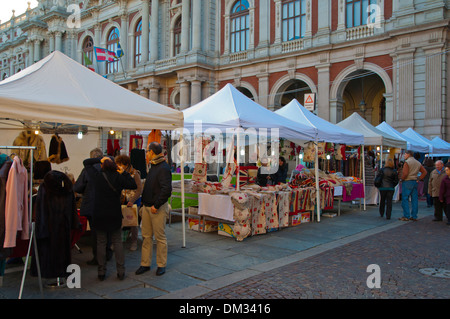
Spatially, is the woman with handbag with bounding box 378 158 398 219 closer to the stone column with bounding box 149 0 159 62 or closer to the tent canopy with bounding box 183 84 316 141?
the tent canopy with bounding box 183 84 316 141

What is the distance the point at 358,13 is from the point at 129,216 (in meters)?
20.6

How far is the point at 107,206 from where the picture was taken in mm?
5020

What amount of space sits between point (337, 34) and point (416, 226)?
1583 centimetres

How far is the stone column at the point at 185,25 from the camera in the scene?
2927 cm

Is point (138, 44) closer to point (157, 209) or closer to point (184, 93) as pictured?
point (184, 93)

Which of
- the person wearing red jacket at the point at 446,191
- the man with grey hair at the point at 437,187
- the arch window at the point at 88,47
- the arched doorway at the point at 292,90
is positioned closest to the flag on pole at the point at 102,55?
the arched doorway at the point at 292,90

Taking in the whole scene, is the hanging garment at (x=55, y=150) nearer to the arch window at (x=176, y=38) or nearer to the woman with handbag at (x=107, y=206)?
the woman with handbag at (x=107, y=206)

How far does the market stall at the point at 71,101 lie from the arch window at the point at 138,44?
30.3m

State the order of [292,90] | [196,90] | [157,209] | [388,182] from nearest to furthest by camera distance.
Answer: [157,209]
[388,182]
[292,90]
[196,90]

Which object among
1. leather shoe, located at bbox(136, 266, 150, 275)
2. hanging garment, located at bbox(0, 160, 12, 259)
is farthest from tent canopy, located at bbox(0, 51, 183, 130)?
leather shoe, located at bbox(136, 266, 150, 275)

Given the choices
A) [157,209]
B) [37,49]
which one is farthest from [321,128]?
[37,49]

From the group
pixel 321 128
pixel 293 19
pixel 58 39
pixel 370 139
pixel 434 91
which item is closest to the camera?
pixel 321 128

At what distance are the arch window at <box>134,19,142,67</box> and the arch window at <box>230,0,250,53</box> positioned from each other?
10895 millimetres

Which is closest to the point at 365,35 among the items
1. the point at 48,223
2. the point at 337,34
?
the point at 337,34
